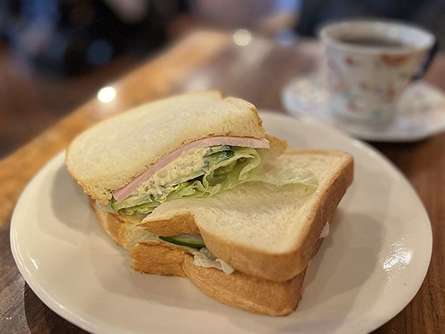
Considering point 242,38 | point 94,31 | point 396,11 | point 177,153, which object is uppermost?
point 177,153

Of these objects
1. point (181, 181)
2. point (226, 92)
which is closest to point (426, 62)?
point (226, 92)

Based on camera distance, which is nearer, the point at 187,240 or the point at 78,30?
the point at 187,240

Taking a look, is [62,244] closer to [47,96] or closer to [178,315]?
[178,315]

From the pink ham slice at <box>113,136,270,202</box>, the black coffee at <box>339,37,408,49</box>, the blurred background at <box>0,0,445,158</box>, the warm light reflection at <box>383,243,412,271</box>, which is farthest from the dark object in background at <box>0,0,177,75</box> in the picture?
the warm light reflection at <box>383,243,412,271</box>

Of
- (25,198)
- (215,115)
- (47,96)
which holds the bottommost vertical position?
(47,96)

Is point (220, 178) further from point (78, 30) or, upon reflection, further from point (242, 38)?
point (78, 30)

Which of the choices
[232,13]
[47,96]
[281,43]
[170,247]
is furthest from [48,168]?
[232,13]
